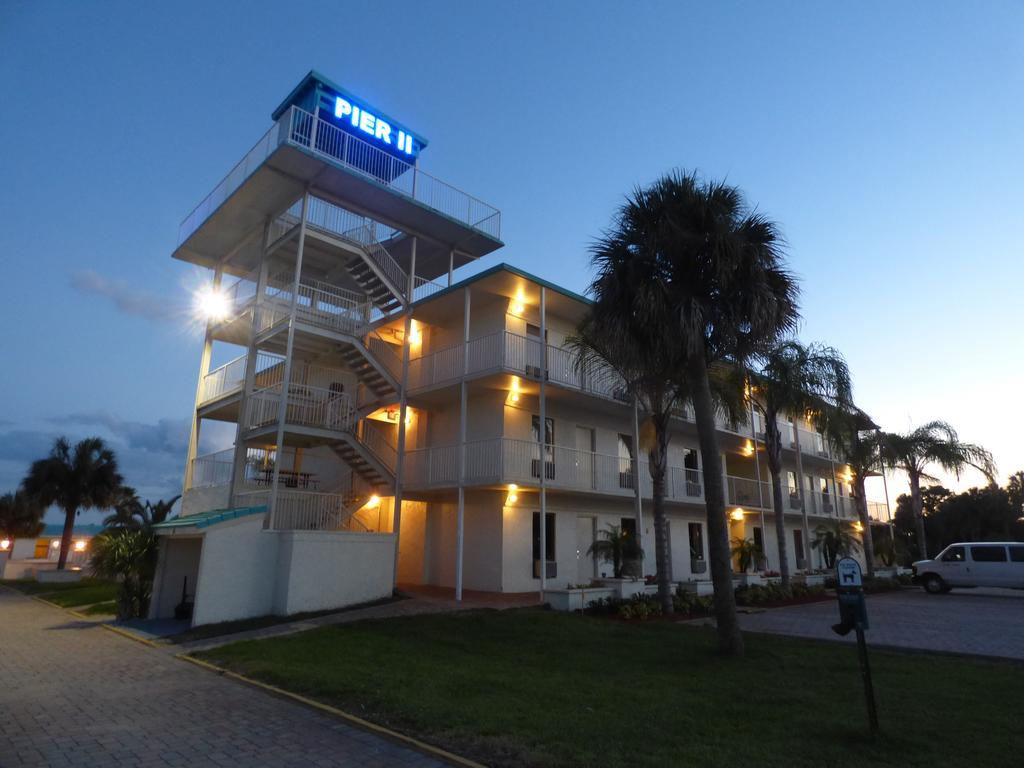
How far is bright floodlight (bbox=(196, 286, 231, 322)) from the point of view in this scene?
73.1ft

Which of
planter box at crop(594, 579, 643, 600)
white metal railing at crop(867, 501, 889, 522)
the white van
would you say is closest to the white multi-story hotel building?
planter box at crop(594, 579, 643, 600)

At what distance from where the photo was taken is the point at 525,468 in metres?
18.2

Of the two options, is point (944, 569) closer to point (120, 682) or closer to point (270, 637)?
point (270, 637)

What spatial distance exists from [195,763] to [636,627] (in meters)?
10.0

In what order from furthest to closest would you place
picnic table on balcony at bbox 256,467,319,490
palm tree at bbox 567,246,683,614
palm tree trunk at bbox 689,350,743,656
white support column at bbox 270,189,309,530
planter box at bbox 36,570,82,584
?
1. planter box at bbox 36,570,82,584
2. picnic table on balcony at bbox 256,467,319,490
3. white support column at bbox 270,189,309,530
4. palm tree at bbox 567,246,683,614
5. palm tree trunk at bbox 689,350,743,656

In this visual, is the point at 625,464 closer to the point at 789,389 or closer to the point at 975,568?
the point at 789,389

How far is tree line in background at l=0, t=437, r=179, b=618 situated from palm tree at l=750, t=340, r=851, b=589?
19.5 metres

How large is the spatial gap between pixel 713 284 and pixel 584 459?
10.3 metres

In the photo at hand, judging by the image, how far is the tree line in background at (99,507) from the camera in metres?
17.0

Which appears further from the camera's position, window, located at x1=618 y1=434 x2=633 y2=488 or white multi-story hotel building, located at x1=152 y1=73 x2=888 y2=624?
window, located at x1=618 y1=434 x2=633 y2=488

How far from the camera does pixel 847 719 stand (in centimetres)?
655

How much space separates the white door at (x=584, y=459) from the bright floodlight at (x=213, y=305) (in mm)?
13731

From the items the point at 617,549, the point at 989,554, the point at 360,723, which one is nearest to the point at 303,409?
the point at 617,549

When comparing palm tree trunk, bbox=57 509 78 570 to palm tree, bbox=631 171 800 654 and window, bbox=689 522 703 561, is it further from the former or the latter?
palm tree, bbox=631 171 800 654
